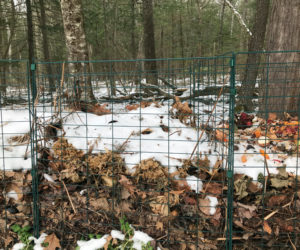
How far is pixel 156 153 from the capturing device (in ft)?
10.5

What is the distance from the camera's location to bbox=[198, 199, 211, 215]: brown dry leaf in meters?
2.86

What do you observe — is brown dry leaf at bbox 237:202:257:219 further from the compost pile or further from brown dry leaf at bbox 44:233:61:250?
brown dry leaf at bbox 44:233:61:250

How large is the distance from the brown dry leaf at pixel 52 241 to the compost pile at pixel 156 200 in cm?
1

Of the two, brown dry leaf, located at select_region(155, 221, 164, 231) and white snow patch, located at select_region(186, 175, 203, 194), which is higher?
white snow patch, located at select_region(186, 175, 203, 194)

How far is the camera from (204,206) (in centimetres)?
287

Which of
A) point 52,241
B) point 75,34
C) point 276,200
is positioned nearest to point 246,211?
point 276,200

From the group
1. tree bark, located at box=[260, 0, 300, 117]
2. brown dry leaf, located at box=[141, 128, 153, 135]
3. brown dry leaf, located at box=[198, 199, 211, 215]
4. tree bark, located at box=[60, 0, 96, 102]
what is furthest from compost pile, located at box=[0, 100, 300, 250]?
tree bark, located at box=[60, 0, 96, 102]

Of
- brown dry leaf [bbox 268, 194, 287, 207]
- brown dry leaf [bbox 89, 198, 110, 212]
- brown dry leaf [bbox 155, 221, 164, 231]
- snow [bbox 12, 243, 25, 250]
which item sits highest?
brown dry leaf [bbox 268, 194, 287, 207]

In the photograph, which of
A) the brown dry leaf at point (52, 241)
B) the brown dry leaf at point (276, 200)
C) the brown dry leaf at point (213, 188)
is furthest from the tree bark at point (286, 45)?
the brown dry leaf at point (52, 241)

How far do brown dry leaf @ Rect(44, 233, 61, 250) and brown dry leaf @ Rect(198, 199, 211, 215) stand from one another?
161cm

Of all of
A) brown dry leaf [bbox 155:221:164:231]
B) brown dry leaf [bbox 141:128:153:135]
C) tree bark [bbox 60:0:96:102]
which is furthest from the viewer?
tree bark [bbox 60:0:96:102]

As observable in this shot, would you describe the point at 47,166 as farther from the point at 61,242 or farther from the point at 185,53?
the point at 185,53

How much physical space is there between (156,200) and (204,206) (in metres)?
0.52

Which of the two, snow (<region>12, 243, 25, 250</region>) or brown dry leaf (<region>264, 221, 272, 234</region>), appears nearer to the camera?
brown dry leaf (<region>264, 221, 272, 234</region>)
